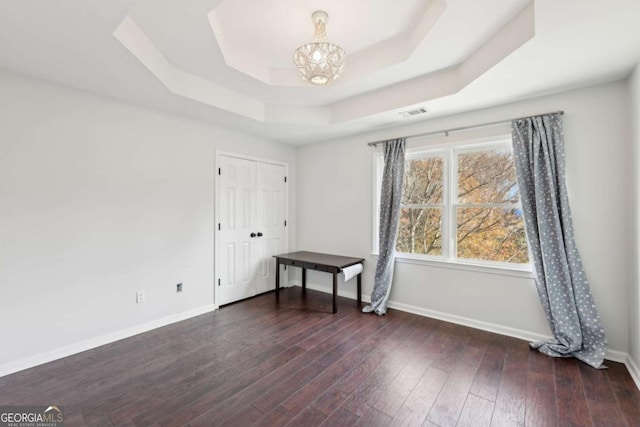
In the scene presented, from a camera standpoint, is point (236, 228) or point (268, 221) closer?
point (236, 228)

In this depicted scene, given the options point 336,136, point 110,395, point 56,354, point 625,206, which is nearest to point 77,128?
point 56,354

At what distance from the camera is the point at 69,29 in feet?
6.04

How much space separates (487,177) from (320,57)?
232 centimetres

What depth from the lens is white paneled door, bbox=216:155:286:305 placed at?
13.0ft

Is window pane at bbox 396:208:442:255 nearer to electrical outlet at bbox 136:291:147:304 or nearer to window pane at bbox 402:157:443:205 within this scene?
window pane at bbox 402:157:443:205

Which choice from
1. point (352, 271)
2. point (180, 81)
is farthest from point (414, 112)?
point (180, 81)

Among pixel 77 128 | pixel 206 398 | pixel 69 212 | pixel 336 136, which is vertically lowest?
pixel 206 398

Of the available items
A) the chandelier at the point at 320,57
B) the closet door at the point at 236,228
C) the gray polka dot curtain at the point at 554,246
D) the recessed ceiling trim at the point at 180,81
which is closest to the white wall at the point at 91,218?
the closet door at the point at 236,228

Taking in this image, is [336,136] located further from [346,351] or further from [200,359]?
[200,359]

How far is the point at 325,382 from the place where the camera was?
2.23 m

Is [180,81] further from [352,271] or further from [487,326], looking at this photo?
[487,326]

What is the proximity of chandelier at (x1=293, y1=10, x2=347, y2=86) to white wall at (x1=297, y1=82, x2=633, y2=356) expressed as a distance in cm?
183

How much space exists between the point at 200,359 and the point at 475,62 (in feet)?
11.5

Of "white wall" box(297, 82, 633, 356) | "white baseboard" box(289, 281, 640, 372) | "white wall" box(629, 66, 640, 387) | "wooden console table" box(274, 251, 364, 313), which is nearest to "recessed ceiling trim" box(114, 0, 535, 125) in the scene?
"white wall" box(297, 82, 633, 356)
